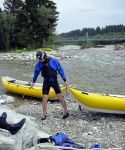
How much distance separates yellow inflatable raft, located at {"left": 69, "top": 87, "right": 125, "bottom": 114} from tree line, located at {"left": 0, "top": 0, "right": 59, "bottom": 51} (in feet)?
92.3

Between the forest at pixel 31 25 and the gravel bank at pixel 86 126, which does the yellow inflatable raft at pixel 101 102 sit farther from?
the forest at pixel 31 25

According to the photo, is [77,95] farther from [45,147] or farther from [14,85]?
[14,85]

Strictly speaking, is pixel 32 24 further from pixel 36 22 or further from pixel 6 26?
pixel 6 26

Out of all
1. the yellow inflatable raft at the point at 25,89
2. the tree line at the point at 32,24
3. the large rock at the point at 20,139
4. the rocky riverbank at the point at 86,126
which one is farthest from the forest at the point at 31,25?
the large rock at the point at 20,139

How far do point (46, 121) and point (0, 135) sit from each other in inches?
114

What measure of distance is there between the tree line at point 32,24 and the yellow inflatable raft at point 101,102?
28.1 m

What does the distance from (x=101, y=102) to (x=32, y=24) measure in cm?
3054

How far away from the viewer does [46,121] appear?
6855 mm

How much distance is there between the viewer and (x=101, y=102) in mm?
6973

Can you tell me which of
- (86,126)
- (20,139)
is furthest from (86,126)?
(20,139)

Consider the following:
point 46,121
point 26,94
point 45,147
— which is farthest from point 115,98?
point 26,94

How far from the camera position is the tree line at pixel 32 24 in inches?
1373

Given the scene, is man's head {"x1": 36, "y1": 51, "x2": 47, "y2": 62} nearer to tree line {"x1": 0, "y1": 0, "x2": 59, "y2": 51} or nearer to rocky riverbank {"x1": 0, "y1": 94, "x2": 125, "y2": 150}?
rocky riverbank {"x1": 0, "y1": 94, "x2": 125, "y2": 150}

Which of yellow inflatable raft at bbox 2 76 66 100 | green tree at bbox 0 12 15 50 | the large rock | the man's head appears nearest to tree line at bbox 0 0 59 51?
green tree at bbox 0 12 15 50
